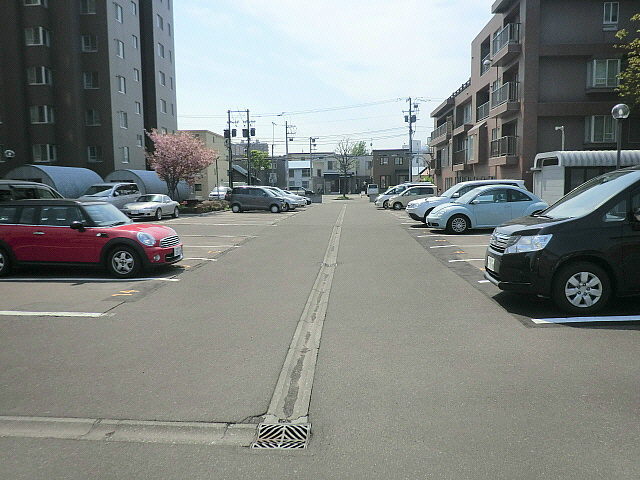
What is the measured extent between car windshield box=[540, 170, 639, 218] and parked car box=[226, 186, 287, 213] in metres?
28.9

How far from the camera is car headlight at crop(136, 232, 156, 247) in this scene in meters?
10.1

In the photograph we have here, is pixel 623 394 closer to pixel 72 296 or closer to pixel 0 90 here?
pixel 72 296

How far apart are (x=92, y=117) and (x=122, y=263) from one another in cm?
3231

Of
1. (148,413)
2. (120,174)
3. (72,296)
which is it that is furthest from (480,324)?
(120,174)

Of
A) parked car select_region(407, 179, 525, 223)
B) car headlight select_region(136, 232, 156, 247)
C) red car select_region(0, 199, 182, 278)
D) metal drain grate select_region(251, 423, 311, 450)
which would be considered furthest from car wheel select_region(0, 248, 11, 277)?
parked car select_region(407, 179, 525, 223)

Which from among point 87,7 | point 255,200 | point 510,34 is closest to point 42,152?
point 87,7

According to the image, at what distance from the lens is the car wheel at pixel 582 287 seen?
22.0 feet

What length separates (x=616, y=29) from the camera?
91.7 ft

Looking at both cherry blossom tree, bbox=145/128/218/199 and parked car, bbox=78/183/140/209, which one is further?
cherry blossom tree, bbox=145/128/218/199

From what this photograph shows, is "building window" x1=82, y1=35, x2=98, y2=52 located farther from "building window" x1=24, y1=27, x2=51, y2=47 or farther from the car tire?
the car tire

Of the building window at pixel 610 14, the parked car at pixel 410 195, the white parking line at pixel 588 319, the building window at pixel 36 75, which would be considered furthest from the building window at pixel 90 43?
the white parking line at pixel 588 319

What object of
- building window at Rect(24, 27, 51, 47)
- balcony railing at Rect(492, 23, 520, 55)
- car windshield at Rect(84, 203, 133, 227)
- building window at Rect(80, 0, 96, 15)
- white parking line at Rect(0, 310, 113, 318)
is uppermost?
building window at Rect(80, 0, 96, 15)

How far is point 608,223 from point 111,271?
335 inches

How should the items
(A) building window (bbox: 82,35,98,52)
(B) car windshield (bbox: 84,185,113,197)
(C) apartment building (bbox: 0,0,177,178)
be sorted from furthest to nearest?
(A) building window (bbox: 82,35,98,52), (C) apartment building (bbox: 0,0,177,178), (B) car windshield (bbox: 84,185,113,197)
